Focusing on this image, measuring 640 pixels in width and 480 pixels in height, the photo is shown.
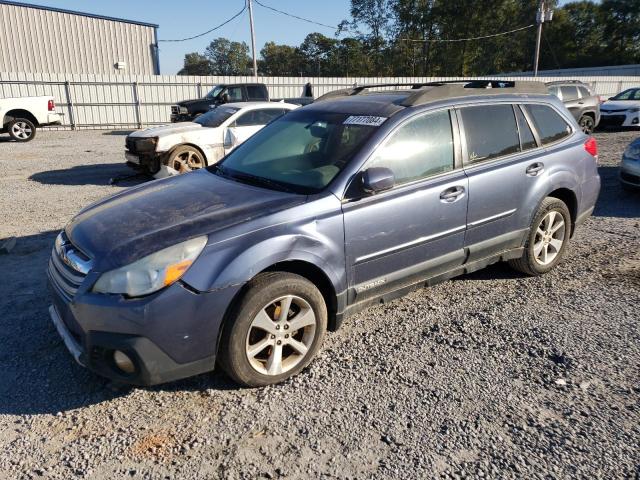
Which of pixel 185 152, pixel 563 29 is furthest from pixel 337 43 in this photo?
pixel 185 152

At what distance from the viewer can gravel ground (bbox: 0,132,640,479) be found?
2.47 m

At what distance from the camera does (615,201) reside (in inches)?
307

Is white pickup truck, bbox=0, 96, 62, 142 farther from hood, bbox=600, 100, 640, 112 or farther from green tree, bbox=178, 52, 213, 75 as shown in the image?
green tree, bbox=178, 52, 213, 75

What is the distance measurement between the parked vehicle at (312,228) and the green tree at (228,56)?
10098 centimetres

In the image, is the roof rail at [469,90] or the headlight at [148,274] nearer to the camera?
the headlight at [148,274]

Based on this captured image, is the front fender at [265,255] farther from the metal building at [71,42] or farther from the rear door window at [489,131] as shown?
the metal building at [71,42]

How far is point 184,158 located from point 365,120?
6337 millimetres

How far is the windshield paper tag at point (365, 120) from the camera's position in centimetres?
366

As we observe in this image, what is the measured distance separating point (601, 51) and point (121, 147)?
198 ft

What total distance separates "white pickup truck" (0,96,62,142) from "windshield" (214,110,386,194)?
1311 cm

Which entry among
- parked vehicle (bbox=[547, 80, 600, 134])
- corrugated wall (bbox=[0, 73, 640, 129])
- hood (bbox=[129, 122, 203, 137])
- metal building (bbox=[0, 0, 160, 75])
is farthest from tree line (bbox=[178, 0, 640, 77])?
hood (bbox=[129, 122, 203, 137])

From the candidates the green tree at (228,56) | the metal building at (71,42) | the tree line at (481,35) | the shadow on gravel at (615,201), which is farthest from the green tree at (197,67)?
the shadow on gravel at (615,201)

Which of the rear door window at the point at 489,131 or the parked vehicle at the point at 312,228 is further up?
the rear door window at the point at 489,131

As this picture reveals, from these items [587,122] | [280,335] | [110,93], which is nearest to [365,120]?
[280,335]
